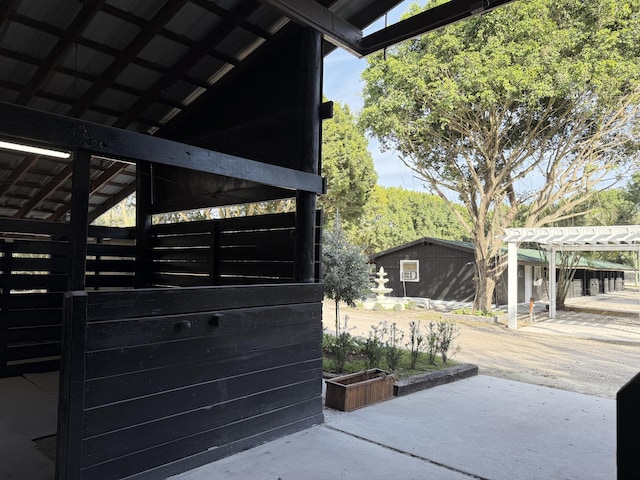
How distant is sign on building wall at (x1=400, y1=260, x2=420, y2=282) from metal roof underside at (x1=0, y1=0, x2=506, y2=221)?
18.6 metres

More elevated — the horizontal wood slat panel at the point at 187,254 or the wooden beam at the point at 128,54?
the wooden beam at the point at 128,54

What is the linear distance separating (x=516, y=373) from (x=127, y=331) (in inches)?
260

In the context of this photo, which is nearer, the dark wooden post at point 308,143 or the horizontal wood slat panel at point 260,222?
the dark wooden post at point 308,143

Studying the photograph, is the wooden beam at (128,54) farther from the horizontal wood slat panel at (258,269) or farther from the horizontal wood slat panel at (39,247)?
the horizontal wood slat panel at (258,269)

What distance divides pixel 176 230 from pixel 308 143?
2.89m

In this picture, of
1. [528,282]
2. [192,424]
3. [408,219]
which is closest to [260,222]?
[192,424]

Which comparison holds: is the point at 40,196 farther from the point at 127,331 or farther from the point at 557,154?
the point at 557,154

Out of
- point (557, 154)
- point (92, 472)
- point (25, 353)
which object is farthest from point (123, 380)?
point (557, 154)

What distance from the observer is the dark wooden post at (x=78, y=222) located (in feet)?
8.98

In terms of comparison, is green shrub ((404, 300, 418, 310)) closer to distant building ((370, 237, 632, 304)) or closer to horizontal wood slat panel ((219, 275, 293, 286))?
distant building ((370, 237, 632, 304))

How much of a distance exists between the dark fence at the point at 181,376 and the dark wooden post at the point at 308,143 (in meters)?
0.29

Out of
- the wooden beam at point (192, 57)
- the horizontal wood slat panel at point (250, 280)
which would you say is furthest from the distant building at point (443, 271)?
the wooden beam at point (192, 57)

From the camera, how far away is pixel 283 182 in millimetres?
3867

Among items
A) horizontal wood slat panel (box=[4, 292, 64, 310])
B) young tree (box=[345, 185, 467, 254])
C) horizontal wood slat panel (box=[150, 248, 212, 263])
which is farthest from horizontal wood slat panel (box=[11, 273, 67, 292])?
young tree (box=[345, 185, 467, 254])
